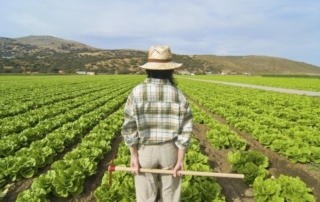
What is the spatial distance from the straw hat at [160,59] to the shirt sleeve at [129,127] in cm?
45

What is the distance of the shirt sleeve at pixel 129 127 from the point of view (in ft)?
9.31

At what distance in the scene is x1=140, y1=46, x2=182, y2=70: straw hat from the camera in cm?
271

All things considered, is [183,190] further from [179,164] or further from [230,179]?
[230,179]

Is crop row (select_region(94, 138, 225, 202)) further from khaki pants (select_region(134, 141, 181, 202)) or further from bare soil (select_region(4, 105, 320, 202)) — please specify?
khaki pants (select_region(134, 141, 181, 202))

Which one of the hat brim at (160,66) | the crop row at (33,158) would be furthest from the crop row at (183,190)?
the hat brim at (160,66)

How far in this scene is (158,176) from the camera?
10.2 feet

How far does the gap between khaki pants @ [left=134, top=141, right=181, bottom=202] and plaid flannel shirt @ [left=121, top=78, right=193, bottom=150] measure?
3.8 inches

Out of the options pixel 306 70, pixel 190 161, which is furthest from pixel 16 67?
pixel 306 70

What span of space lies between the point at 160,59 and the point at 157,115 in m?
0.63

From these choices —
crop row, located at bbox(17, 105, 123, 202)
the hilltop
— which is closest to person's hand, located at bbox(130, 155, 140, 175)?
crop row, located at bbox(17, 105, 123, 202)

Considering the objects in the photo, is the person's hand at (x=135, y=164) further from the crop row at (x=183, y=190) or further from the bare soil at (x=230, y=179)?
the bare soil at (x=230, y=179)

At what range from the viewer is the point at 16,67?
95062 millimetres

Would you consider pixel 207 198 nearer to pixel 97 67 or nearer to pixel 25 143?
pixel 25 143

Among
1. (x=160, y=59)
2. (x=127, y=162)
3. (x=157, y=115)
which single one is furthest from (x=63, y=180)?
(x=160, y=59)
